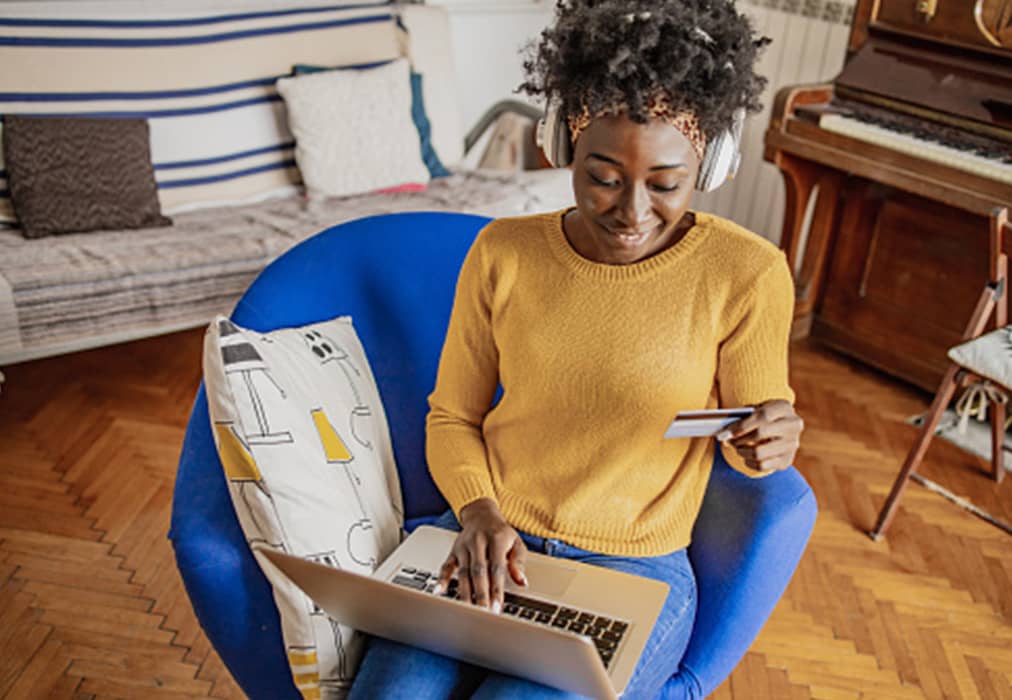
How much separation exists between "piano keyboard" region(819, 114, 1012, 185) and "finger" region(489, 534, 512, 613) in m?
1.67

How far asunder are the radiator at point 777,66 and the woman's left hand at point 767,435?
6.99 ft

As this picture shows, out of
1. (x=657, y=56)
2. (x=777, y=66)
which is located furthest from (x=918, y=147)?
(x=657, y=56)

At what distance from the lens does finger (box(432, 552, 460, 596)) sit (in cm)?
116

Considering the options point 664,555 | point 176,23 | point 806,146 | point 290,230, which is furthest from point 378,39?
point 664,555

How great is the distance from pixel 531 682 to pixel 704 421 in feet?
1.14

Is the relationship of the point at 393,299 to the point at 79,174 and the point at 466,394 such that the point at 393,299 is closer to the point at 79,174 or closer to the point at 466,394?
the point at 466,394

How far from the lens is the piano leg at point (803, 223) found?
2.79 meters

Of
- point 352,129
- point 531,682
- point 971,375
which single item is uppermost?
point 352,129

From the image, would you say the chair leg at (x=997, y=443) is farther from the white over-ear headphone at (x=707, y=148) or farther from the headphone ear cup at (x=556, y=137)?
the headphone ear cup at (x=556, y=137)

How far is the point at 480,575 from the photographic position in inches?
45.4

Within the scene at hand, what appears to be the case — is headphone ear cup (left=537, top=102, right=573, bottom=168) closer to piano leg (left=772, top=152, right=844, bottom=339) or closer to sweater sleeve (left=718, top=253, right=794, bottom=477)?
sweater sleeve (left=718, top=253, right=794, bottom=477)

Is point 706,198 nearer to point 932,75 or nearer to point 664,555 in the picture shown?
point 932,75

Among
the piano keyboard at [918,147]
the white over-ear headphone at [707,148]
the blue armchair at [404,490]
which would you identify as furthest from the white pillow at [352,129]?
the white over-ear headphone at [707,148]

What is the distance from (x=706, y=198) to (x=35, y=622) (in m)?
2.72
